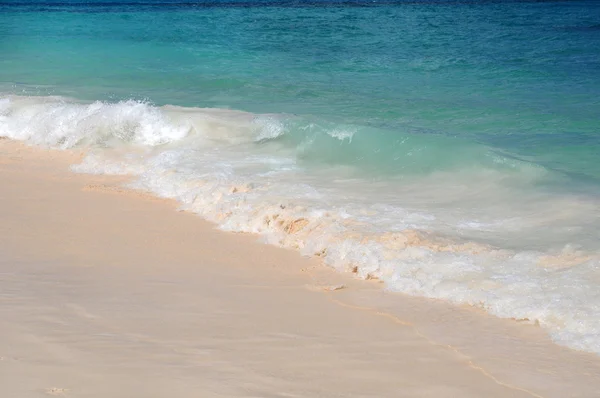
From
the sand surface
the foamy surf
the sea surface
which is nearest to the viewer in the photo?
the sand surface

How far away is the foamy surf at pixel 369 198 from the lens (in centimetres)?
551

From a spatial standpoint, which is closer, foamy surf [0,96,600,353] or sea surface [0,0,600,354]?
foamy surf [0,96,600,353]

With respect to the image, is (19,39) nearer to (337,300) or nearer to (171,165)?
(171,165)

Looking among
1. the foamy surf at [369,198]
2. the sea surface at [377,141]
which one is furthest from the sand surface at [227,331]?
the sea surface at [377,141]

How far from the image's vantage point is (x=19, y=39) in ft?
78.3

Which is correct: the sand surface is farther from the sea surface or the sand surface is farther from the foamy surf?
the sea surface

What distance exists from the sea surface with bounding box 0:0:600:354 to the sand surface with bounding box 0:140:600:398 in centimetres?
39

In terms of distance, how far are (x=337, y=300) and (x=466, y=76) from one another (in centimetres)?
1050

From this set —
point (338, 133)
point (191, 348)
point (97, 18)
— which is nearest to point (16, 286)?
point (191, 348)

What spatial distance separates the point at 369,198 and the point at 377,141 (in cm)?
199

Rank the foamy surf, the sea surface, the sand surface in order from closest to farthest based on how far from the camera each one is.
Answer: the sand surface, the foamy surf, the sea surface

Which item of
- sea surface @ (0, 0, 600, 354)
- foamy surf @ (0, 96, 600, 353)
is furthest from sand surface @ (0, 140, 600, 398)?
sea surface @ (0, 0, 600, 354)

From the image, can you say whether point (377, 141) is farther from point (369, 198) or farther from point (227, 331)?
point (227, 331)

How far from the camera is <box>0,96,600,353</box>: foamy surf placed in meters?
5.51
